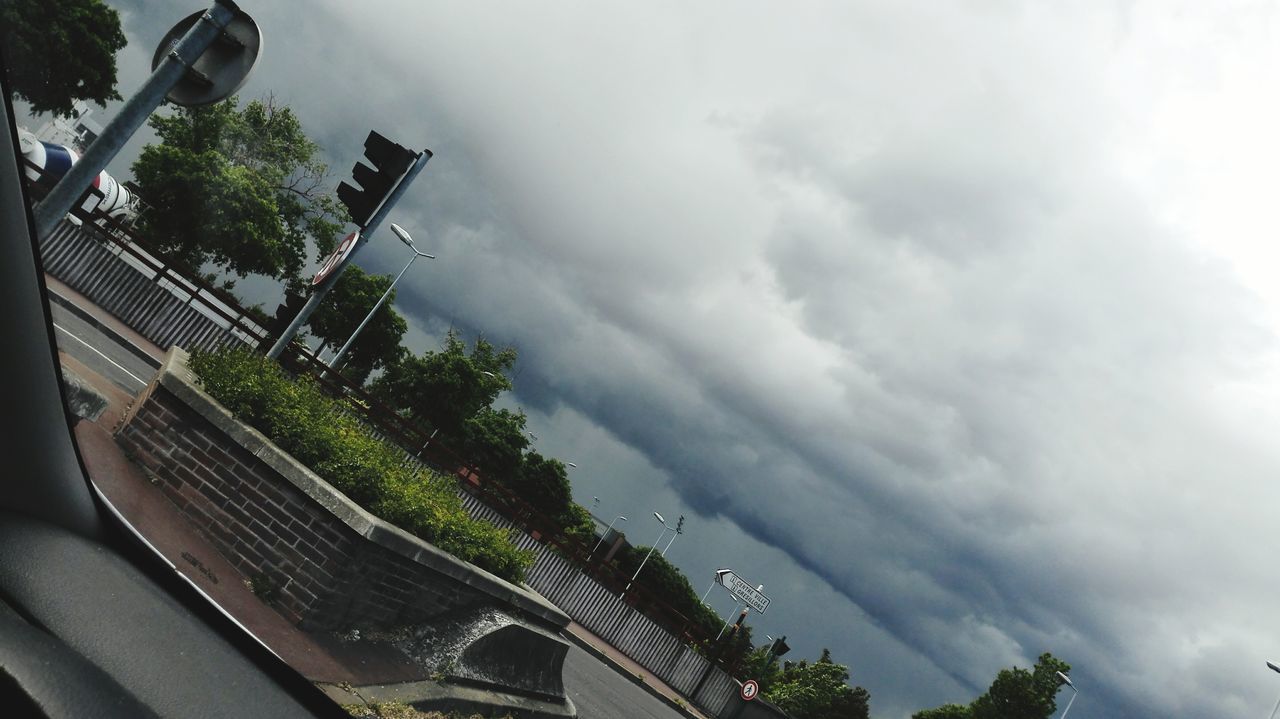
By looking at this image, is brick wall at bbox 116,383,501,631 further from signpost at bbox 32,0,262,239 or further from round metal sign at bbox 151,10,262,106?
round metal sign at bbox 151,10,262,106

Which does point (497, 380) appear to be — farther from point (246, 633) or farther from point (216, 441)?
point (246, 633)

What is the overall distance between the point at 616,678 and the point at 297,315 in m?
13.3

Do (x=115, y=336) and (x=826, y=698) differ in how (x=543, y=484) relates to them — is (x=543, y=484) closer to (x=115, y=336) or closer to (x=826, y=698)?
(x=826, y=698)

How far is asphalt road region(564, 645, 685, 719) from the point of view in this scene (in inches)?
474

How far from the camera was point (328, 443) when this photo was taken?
6414 millimetres

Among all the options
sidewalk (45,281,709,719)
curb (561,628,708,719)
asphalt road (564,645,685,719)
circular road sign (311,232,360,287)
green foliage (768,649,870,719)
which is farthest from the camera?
green foliage (768,649,870,719)

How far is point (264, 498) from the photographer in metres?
5.66

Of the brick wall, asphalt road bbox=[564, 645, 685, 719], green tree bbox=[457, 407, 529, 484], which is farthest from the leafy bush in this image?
green tree bbox=[457, 407, 529, 484]

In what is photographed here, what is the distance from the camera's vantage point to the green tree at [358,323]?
5500 centimetres

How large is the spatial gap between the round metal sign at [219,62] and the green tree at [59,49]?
346 centimetres

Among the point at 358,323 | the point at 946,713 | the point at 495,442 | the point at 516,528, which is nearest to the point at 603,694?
the point at 516,528

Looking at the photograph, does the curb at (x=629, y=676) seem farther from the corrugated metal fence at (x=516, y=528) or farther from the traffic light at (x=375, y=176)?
the traffic light at (x=375, y=176)

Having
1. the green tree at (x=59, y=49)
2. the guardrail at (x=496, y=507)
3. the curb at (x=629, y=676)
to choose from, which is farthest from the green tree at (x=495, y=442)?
the green tree at (x=59, y=49)

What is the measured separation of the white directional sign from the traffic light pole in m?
16.3
